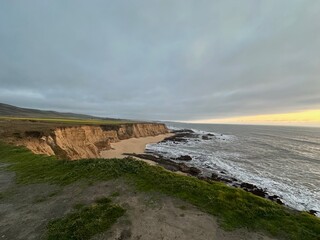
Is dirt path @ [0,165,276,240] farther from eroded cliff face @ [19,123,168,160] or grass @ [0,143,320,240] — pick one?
eroded cliff face @ [19,123,168,160]

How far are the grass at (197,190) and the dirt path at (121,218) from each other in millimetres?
574

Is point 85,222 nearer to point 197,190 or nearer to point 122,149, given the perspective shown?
point 197,190

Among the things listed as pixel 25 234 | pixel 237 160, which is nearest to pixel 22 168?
pixel 25 234

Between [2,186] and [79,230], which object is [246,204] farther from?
[2,186]

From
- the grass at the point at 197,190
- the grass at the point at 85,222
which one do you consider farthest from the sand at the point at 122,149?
the grass at the point at 85,222

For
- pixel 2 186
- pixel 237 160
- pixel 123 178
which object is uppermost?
pixel 123 178

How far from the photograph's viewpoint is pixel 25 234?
22.8 ft

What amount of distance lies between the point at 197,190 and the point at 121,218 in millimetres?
3805

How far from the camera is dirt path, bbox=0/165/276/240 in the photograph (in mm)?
6832

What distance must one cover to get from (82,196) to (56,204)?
1.08 metres

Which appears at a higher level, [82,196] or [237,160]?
[82,196]

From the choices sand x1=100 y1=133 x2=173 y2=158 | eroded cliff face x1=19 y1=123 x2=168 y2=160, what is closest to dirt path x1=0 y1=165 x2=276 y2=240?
eroded cliff face x1=19 y1=123 x2=168 y2=160

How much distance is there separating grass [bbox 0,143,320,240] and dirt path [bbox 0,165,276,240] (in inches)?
22.6

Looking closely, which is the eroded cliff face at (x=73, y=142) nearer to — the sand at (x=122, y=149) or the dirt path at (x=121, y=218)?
the sand at (x=122, y=149)
